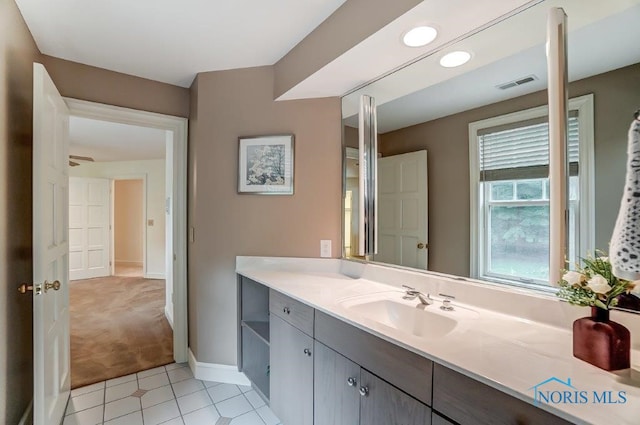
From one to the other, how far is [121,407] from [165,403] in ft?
0.88

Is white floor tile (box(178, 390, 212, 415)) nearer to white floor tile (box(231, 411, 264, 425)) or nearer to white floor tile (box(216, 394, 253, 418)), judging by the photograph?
white floor tile (box(216, 394, 253, 418))

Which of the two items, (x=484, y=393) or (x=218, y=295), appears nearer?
(x=484, y=393)

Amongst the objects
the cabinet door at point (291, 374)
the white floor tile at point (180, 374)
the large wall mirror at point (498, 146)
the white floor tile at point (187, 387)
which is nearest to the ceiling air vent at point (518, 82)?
the large wall mirror at point (498, 146)

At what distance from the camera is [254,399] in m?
2.05

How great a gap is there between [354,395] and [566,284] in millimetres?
836

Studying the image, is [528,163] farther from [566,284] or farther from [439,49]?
[439,49]

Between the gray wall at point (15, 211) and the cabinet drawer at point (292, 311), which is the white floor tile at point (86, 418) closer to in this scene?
the gray wall at point (15, 211)

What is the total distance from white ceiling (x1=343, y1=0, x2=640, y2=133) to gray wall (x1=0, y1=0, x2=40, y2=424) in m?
1.85

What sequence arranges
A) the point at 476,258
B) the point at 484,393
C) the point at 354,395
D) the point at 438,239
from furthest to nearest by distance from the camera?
1. the point at 438,239
2. the point at 476,258
3. the point at 354,395
4. the point at 484,393

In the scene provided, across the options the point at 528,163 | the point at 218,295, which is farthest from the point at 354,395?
the point at 218,295

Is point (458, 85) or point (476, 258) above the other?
point (458, 85)

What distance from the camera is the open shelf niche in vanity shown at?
2131 millimetres

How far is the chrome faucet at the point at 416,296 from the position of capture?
55.2 inches

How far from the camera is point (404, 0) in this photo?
4.05ft
